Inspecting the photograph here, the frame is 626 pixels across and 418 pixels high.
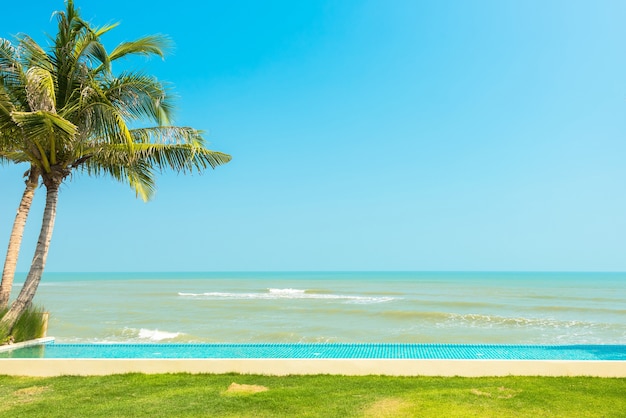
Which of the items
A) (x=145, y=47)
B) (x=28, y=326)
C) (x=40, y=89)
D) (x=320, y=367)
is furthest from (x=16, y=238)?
(x=320, y=367)

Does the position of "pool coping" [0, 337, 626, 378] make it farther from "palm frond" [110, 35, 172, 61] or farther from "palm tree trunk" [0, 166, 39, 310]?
"palm frond" [110, 35, 172, 61]

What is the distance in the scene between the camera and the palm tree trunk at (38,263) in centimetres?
773

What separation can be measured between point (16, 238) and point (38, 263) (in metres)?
0.58

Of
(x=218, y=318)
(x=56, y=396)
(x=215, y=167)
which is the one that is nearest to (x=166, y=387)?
(x=56, y=396)

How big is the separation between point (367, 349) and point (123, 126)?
17.0 feet

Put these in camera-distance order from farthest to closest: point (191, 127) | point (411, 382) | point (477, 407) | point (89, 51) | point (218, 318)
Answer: point (218, 318), point (191, 127), point (89, 51), point (411, 382), point (477, 407)

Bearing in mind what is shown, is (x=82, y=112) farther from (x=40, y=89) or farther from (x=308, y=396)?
(x=308, y=396)

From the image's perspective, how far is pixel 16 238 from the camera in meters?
8.05

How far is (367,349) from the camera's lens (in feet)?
26.4

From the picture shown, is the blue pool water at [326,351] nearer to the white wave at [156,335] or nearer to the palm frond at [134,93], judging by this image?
the palm frond at [134,93]

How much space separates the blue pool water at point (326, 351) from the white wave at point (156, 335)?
6768mm

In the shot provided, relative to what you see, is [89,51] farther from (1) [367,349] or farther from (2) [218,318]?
(2) [218,318]

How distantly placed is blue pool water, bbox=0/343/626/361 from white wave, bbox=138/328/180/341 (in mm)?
6768

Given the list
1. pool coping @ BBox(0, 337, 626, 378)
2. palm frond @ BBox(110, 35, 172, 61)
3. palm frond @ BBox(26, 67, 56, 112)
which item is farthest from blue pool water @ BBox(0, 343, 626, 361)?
palm frond @ BBox(110, 35, 172, 61)
